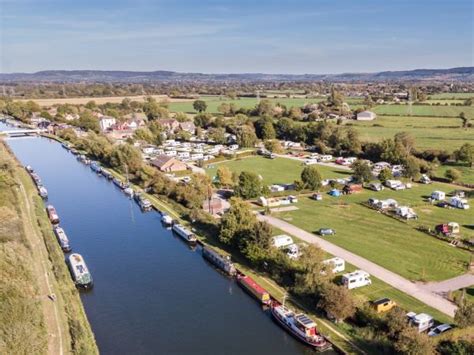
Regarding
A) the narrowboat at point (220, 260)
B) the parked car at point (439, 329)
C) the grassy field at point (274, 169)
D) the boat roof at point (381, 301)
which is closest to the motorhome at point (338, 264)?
the boat roof at point (381, 301)

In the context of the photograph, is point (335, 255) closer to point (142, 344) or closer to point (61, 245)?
point (142, 344)

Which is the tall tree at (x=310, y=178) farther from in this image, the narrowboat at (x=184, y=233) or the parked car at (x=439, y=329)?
the parked car at (x=439, y=329)

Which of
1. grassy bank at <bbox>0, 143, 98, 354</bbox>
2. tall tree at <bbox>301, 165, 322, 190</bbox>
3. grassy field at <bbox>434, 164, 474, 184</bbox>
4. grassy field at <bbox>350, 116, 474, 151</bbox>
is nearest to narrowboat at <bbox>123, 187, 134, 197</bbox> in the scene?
grassy bank at <bbox>0, 143, 98, 354</bbox>

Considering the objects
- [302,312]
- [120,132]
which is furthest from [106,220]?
[120,132]

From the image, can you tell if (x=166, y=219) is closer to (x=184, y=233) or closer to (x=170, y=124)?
(x=184, y=233)

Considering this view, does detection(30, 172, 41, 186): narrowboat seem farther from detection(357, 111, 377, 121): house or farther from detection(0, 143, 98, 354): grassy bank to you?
detection(357, 111, 377, 121): house

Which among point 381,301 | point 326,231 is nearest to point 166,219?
point 326,231
